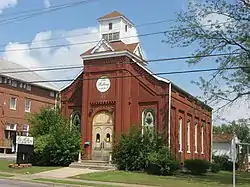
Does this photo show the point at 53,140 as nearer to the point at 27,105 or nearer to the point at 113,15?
the point at 113,15

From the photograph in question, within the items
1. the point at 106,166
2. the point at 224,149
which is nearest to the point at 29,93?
the point at 106,166

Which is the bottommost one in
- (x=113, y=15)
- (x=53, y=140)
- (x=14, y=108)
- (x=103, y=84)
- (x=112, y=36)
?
(x=53, y=140)

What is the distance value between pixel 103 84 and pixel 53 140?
239 inches

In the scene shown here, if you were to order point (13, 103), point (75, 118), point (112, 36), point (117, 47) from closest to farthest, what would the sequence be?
1. point (117, 47)
2. point (75, 118)
3. point (112, 36)
4. point (13, 103)

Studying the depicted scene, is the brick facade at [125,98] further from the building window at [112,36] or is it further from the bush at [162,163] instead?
the building window at [112,36]

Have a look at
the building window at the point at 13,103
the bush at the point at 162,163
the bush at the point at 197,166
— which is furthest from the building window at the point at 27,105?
the bush at the point at 162,163

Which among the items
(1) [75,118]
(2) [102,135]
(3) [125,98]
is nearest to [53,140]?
(2) [102,135]

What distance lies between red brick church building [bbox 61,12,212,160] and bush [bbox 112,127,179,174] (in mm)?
1566

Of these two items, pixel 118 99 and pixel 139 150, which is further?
pixel 118 99

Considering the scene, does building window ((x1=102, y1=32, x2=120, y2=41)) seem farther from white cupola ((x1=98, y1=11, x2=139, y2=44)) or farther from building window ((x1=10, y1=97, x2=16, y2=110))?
building window ((x1=10, y1=97, x2=16, y2=110))

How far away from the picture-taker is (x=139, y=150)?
30859 millimetres

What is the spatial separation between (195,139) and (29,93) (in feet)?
74.9

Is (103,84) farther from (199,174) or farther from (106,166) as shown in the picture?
(199,174)

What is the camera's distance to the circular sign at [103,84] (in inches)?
1374
